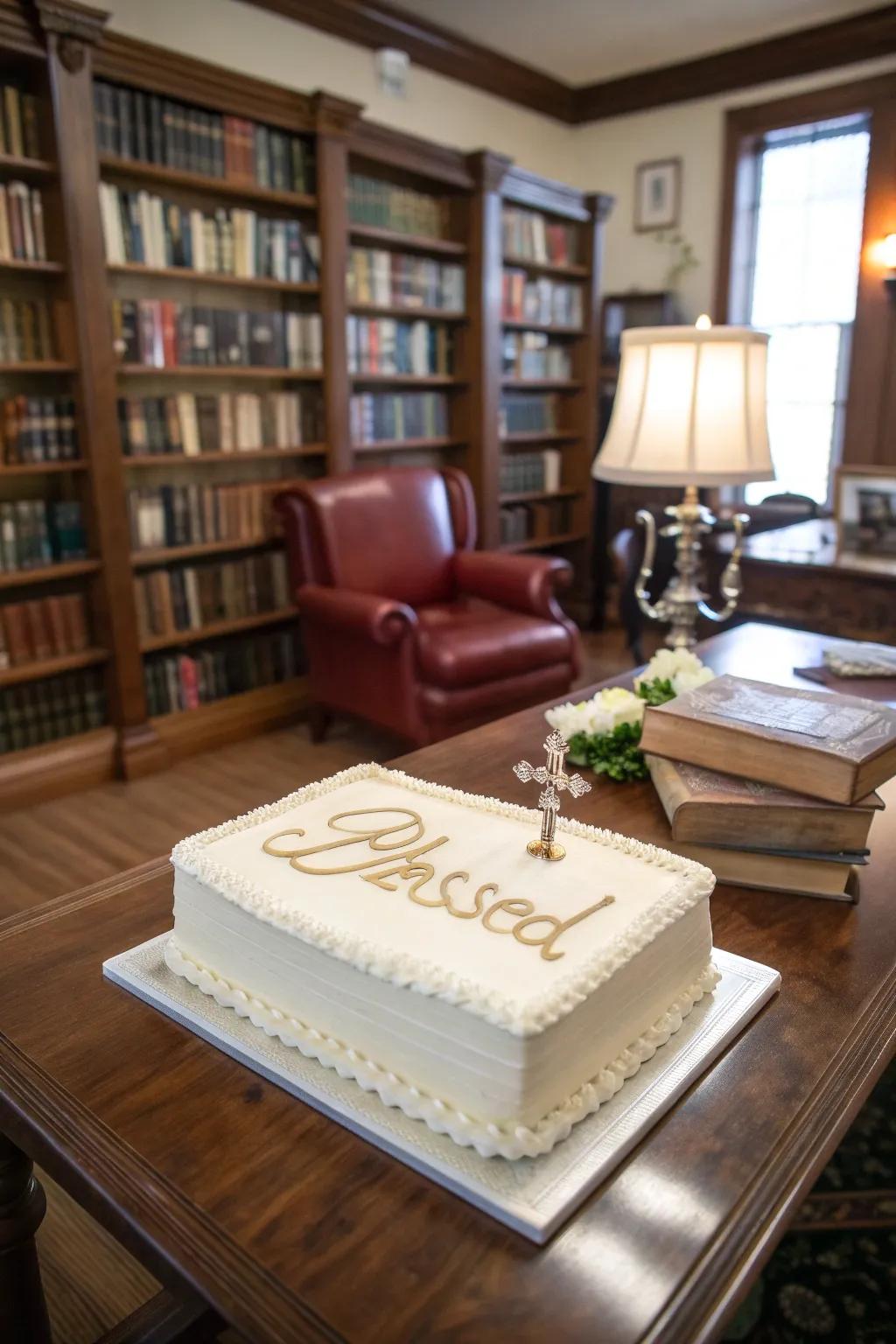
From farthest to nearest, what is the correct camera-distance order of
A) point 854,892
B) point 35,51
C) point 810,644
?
point 35,51 → point 810,644 → point 854,892

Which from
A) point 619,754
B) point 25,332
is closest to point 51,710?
point 25,332

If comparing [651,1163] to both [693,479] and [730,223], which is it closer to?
[693,479]

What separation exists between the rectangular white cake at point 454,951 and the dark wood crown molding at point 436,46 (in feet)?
12.2

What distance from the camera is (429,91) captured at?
14.1ft

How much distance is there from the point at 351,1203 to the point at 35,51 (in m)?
2.98

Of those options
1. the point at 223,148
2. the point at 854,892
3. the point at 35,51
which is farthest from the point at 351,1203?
the point at 223,148

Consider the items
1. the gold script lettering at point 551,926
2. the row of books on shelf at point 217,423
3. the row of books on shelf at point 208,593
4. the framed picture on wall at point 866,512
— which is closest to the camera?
the gold script lettering at point 551,926

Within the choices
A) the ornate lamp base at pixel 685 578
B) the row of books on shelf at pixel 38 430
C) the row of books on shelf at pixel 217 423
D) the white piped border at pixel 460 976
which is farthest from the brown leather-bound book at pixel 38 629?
the white piped border at pixel 460 976

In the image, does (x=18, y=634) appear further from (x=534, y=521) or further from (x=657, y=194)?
(x=657, y=194)

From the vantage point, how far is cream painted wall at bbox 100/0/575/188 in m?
3.24

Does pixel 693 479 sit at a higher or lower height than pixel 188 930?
higher

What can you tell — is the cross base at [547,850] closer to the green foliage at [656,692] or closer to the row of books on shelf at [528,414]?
the green foliage at [656,692]

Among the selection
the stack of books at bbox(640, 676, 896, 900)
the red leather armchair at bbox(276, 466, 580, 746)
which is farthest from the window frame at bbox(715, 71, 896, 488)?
the stack of books at bbox(640, 676, 896, 900)

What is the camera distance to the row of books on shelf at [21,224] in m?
2.67
